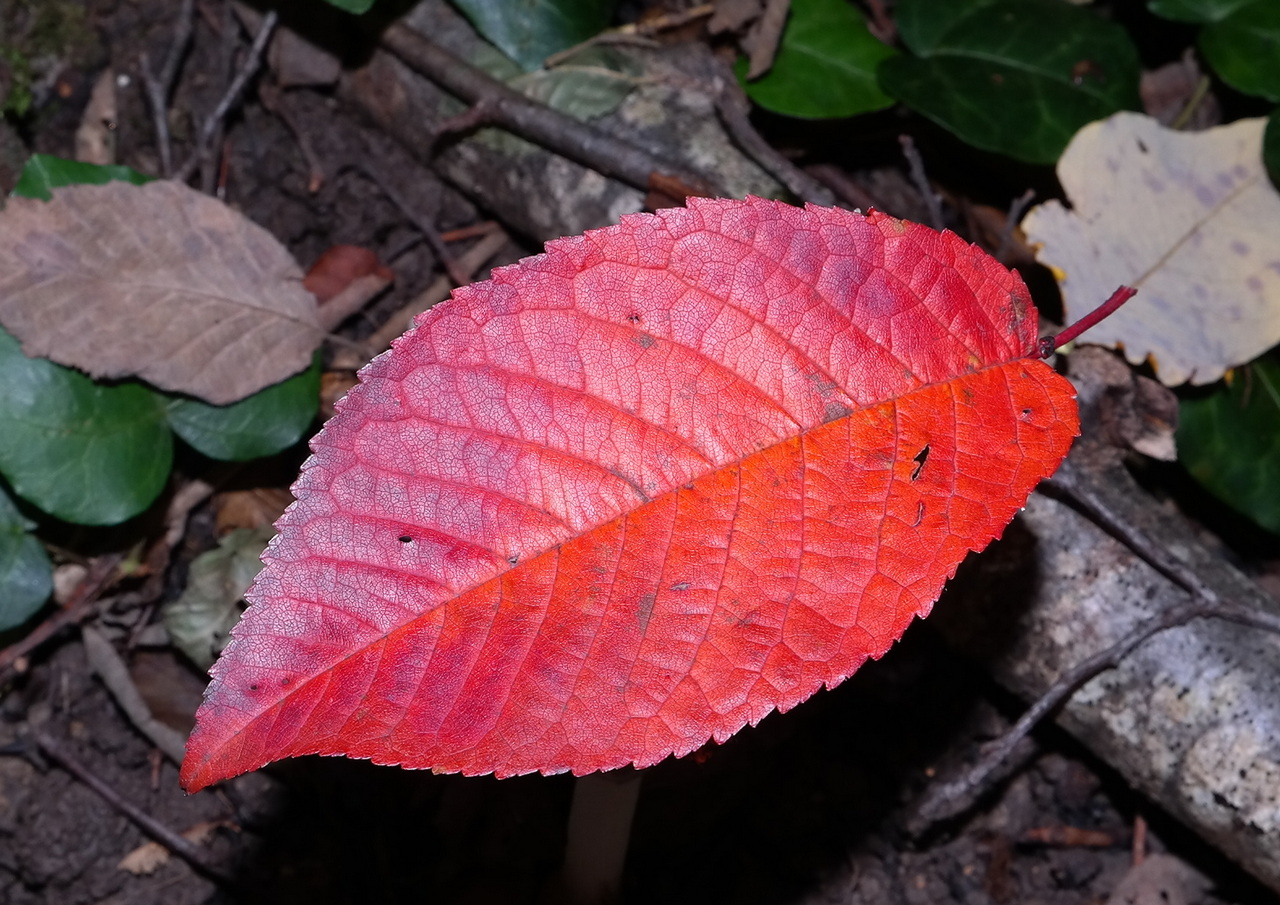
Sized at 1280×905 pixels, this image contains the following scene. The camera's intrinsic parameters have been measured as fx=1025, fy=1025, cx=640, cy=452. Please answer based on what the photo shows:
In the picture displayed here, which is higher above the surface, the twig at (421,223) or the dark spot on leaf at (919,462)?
the dark spot on leaf at (919,462)

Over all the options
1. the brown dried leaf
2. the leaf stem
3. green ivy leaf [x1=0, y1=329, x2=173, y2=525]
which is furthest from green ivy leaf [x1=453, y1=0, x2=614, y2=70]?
the leaf stem

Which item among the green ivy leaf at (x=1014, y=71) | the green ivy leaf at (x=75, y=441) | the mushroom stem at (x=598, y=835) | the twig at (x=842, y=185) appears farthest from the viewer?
the twig at (x=842, y=185)

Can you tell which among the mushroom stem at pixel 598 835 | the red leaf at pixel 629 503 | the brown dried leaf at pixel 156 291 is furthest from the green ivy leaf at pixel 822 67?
the mushroom stem at pixel 598 835

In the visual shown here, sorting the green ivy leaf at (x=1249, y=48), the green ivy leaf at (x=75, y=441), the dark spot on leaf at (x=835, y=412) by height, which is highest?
the green ivy leaf at (x=1249, y=48)

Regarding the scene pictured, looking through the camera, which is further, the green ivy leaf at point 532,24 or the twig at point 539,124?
the green ivy leaf at point 532,24

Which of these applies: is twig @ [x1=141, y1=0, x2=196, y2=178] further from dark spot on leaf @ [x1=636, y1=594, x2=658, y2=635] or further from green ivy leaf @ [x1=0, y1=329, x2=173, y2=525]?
dark spot on leaf @ [x1=636, y1=594, x2=658, y2=635]

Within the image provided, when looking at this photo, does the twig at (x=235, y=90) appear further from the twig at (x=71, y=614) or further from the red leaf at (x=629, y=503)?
the red leaf at (x=629, y=503)

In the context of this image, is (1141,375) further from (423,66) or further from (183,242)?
(183,242)

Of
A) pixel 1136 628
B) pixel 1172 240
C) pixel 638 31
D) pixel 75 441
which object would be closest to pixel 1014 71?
pixel 1172 240
